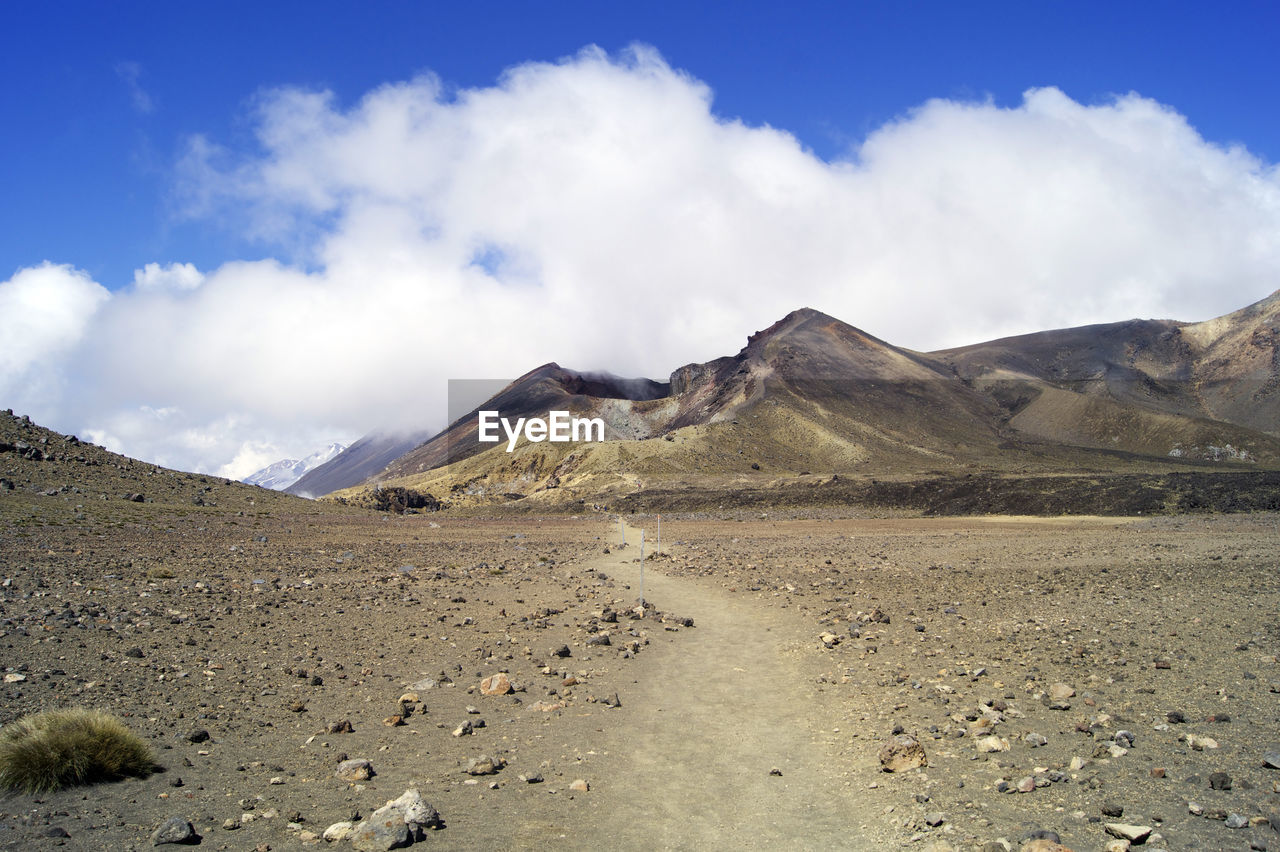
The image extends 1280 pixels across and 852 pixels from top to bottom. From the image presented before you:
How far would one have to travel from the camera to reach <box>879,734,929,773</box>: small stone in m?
7.37

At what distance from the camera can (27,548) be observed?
19469 mm

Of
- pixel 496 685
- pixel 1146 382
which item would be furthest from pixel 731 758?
pixel 1146 382

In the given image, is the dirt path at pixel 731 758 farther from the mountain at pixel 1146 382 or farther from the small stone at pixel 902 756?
the mountain at pixel 1146 382

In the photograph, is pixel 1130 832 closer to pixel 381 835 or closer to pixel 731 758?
pixel 731 758

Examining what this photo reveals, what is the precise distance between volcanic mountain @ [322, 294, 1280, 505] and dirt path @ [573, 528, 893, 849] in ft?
191

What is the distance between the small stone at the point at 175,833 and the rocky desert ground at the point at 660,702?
0.05 meters

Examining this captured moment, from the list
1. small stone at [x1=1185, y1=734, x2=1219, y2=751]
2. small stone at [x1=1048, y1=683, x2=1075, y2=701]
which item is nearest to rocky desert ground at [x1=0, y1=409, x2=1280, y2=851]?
small stone at [x1=1185, y1=734, x2=1219, y2=751]

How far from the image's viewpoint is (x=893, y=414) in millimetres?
107000

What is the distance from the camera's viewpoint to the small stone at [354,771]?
23.3 ft

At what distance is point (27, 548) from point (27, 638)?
11747mm

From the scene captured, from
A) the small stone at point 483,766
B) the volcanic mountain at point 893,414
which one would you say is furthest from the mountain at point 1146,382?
the small stone at point 483,766

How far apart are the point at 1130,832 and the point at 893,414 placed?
106745mm

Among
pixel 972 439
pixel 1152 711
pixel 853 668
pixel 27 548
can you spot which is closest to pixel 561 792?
pixel 853 668

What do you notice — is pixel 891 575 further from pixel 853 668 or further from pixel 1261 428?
pixel 1261 428
